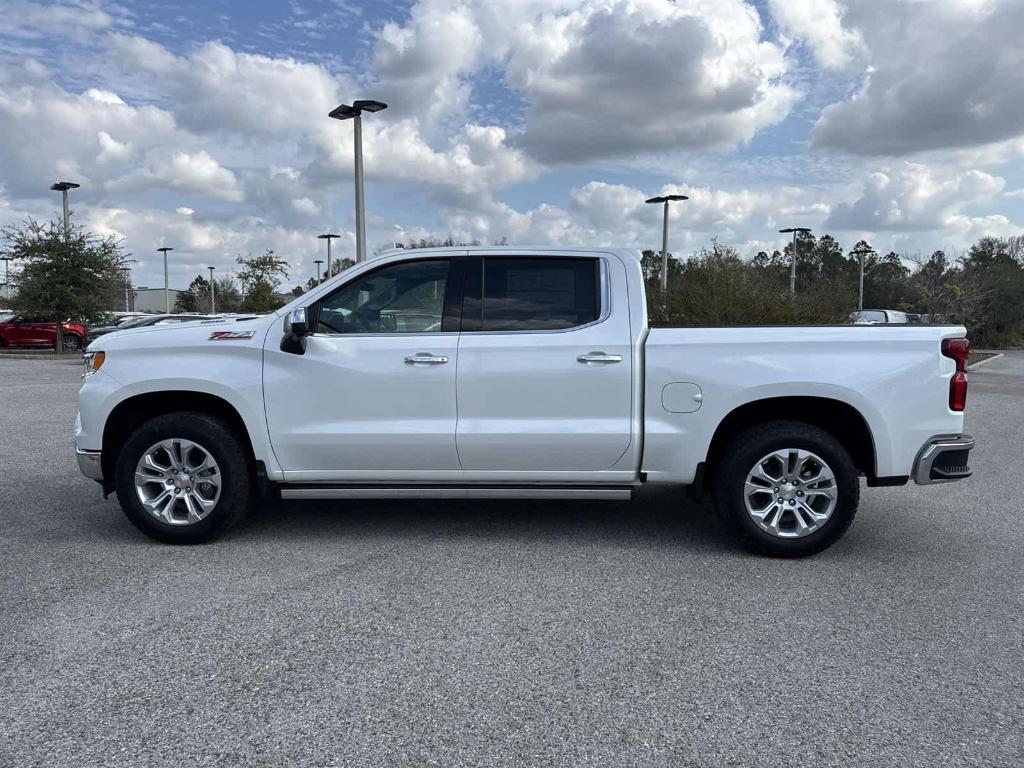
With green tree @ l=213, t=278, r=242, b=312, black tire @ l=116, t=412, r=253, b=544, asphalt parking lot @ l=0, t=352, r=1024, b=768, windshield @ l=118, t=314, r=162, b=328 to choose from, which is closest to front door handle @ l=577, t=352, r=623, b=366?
asphalt parking lot @ l=0, t=352, r=1024, b=768

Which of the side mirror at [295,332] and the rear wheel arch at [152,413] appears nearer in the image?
the side mirror at [295,332]

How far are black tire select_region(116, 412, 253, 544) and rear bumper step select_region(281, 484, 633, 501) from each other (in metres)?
0.40

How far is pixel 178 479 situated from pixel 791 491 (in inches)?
149

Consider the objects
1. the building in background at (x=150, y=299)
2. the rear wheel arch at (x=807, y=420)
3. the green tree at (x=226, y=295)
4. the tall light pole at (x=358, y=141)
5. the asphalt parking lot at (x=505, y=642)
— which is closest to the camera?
the asphalt parking lot at (x=505, y=642)

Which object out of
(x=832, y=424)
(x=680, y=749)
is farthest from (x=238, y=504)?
(x=832, y=424)

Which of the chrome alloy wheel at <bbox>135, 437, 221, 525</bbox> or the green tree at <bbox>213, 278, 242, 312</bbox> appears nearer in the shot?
the chrome alloy wheel at <bbox>135, 437, 221, 525</bbox>

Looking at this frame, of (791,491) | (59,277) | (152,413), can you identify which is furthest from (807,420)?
(59,277)

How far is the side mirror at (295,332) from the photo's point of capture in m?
4.94

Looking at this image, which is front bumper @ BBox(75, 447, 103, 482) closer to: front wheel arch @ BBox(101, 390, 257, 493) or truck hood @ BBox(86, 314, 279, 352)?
front wheel arch @ BBox(101, 390, 257, 493)

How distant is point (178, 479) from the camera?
517 centimetres

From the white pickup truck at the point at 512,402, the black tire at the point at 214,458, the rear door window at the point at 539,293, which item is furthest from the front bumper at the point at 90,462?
the rear door window at the point at 539,293

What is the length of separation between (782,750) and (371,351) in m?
3.23

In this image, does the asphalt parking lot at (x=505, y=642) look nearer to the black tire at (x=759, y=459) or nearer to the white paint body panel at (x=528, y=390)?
the black tire at (x=759, y=459)

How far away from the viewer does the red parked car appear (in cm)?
2898
